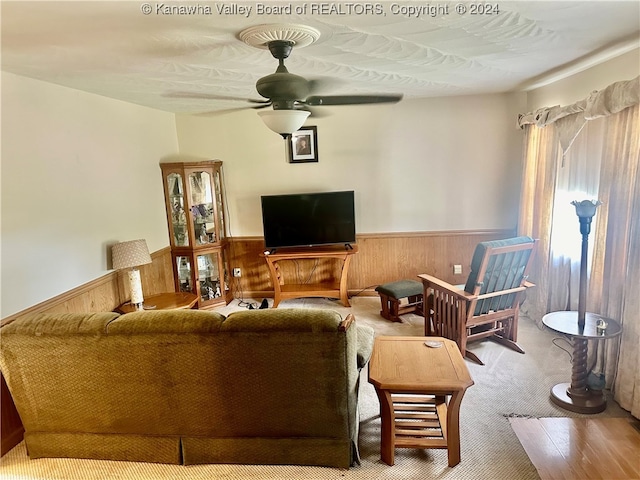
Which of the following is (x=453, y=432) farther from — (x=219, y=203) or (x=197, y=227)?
(x=219, y=203)

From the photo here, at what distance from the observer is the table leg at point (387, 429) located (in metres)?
2.17

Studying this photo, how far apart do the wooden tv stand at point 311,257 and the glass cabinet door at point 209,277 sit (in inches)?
26.5

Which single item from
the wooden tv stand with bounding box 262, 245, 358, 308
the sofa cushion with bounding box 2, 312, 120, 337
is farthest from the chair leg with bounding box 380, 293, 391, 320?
the sofa cushion with bounding box 2, 312, 120, 337

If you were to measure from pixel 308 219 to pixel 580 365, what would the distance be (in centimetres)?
297

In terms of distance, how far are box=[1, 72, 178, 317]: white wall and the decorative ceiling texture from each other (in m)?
0.21

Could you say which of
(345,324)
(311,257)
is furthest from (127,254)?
(345,324)

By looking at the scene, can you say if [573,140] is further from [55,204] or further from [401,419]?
[55,204]

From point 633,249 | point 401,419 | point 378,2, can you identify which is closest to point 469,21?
point 378,2

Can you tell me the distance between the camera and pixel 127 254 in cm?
344

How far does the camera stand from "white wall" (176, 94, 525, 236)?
470 centimetres

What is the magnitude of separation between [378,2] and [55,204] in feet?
8.45

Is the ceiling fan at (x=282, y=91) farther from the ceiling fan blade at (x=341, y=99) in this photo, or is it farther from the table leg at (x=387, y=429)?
the table leg at (x=387, y=429)

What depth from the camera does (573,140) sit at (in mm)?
3338

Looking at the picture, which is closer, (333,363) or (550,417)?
(333,363)
